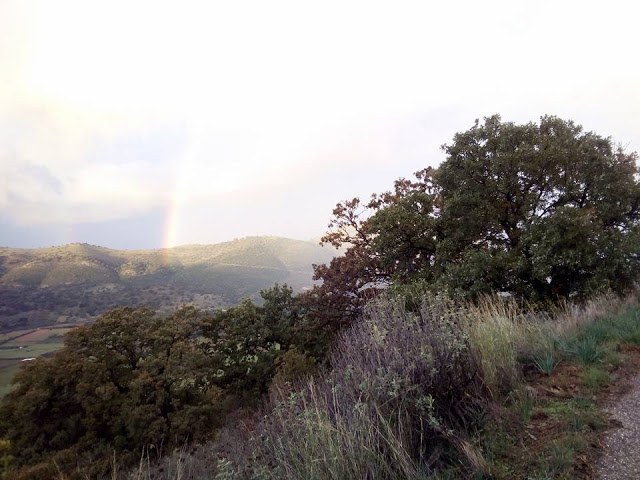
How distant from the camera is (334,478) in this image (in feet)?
8.80

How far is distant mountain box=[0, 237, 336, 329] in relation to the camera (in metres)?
96.6

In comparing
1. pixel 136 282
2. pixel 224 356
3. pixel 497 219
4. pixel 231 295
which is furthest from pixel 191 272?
pixel 497 219

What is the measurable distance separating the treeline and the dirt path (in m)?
6.54

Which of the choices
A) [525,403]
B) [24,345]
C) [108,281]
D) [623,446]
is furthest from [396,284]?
[108,281]

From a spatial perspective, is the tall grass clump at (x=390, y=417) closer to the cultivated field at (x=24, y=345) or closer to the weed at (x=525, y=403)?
the weed at (x=525, y=403)

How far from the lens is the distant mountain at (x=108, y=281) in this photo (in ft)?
317

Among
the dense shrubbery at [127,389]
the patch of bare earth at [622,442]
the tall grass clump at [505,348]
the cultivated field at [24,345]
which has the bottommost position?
the cultivated field at [24,345]

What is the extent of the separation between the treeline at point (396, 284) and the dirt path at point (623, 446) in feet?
21.5

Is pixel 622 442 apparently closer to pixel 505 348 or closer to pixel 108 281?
pixel 505 348

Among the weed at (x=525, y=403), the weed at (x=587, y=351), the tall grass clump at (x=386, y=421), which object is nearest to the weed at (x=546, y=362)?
the weed at (x=587, y=351)

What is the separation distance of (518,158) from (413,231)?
4976mm

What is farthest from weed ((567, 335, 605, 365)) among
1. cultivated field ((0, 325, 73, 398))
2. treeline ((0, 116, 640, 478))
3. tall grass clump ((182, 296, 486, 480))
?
cultivated field ((0, 325, 73, 398))

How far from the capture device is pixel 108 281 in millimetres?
125750

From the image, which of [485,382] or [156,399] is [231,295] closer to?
[156,399]
